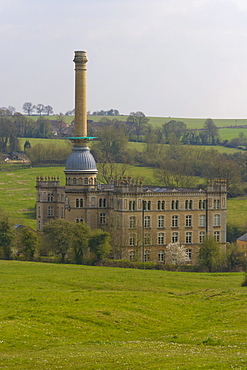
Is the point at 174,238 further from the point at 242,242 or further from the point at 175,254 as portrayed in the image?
the point at 242,242

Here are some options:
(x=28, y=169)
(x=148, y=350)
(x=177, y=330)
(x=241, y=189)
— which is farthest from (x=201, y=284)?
(x=28, y=169)

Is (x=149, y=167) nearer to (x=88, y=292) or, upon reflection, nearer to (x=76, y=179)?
(x=76, y=179)

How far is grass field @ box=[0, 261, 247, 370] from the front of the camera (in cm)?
2891

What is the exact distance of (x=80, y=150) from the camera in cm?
9644

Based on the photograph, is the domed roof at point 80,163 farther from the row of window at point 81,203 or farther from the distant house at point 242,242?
the distant house at point 242,242

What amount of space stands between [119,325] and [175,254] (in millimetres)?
51634

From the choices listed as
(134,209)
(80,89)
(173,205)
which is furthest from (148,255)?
(80,89)

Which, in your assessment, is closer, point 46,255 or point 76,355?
point 76,355

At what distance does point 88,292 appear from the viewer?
5153cm

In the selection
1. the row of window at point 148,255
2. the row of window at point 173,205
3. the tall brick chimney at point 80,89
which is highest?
the tall brick chimney at point 80,89

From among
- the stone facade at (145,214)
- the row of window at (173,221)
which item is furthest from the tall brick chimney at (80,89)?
the row of window at (173,221)

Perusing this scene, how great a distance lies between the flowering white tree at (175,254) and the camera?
90062 millimetres

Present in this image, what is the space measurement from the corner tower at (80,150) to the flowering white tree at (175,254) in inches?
Result: 490

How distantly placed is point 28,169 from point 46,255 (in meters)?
84.3
